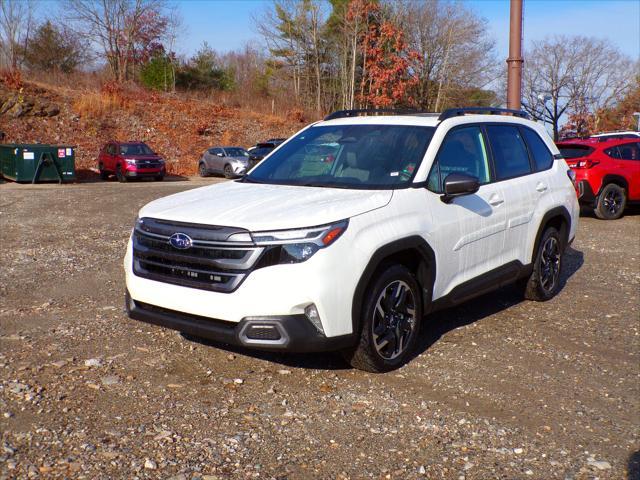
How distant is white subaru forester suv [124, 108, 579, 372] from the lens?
427cm

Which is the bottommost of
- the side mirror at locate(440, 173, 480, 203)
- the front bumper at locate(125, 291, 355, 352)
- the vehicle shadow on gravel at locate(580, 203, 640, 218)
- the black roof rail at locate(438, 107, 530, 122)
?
the vehicle shadow on gravel at locate(580, 203, 640, 218)

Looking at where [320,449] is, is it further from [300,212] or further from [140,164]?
[140,164]

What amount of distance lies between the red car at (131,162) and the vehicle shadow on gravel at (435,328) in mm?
21565

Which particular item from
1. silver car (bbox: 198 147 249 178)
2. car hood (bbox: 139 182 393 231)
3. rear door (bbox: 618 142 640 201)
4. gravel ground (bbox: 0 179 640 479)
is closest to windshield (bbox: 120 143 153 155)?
silver car (bbox: 198 147 249 178)

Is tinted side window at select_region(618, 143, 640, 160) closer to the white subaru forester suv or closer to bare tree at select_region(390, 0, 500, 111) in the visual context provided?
the white subaru forester suv

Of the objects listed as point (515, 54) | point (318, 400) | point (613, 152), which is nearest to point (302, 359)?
point (318, 400)

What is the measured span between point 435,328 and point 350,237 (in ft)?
6.89

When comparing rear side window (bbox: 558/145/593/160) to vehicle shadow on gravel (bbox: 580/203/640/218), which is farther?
vehicle shadow on gravel (bbox: 580/203/640/218)

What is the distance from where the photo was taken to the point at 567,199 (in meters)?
7.13

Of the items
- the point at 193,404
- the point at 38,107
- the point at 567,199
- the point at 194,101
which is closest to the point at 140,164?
the point at 38,107

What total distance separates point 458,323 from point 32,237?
23.4ft

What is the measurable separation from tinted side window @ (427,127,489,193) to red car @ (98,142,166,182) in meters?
23.3

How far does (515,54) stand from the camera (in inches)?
496

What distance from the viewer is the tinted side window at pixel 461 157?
5305 millimetres
